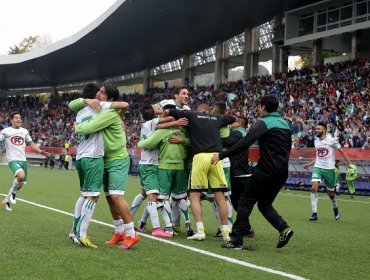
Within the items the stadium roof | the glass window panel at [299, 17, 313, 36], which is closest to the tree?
the stadium roof

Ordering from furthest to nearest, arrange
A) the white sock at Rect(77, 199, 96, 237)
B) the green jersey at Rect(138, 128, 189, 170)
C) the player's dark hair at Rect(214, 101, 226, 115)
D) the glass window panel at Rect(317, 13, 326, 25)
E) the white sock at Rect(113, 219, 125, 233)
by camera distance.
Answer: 1. the glass window panel at Rect(317, 13, 326, 25)
2. the player's dark hair at Rect(214, 101, 226, 115)
3. the green jersey at Rect(138, 128, 189, 170)
4. the white sock at Rect(113, 219, 125, 233)
5. the white sock at Rect(77, 199, 96, 237)

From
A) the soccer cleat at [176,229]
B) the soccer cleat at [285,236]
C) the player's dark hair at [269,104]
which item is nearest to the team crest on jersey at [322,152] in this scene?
the soccer cleat at [176,229]

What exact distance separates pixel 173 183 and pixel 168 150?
547mm

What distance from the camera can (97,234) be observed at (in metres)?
9.17

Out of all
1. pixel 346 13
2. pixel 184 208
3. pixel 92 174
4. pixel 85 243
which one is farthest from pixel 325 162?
pixel 346 13

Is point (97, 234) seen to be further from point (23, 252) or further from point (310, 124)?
point (310, 124)

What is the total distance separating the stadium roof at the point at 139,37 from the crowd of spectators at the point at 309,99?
13.5 ft

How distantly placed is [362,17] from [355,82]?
465 centimetres

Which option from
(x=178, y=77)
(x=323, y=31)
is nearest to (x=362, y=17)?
(x=323, y=31)

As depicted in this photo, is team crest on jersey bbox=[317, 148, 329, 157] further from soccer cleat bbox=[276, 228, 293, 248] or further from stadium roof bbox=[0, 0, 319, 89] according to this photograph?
stadium roof bbox=[0, 0, 319, 89]

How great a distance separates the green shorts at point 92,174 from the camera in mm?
7742

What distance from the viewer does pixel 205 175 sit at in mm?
8773

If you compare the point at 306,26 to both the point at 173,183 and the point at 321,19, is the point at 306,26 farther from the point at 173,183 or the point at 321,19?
the point at 173,183

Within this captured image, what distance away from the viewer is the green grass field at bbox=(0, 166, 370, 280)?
241 inches
